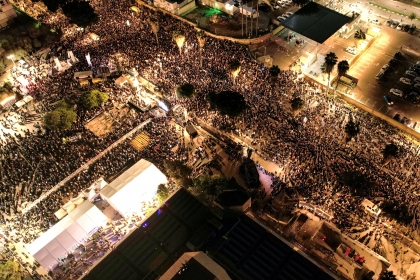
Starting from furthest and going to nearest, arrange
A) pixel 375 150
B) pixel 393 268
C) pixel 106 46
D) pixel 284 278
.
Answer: pixel 106 46 < pixel 375 150 < pixel 393 268 < pixel 284 278

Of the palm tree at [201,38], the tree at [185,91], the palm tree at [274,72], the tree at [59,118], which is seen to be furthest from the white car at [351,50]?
the tree at [59,118]

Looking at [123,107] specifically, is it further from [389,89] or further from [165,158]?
[389,89]

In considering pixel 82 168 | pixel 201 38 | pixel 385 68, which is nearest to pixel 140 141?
pixel 82 168

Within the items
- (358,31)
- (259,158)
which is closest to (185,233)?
(259,158)

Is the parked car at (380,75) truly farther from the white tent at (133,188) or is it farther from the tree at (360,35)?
the white tent at (133,188)

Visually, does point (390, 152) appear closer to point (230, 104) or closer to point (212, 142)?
point (230, 104)

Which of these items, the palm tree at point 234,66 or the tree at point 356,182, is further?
the palm tree at point 234,66
